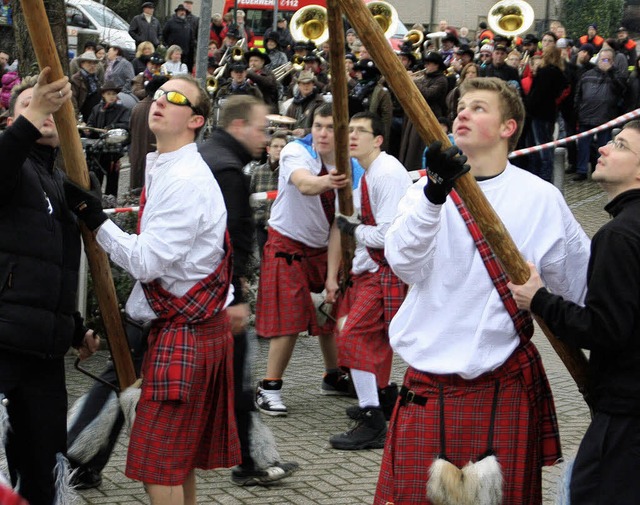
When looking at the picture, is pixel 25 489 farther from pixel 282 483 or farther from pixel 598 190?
pixel 598 190

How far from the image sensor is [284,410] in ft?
23.2

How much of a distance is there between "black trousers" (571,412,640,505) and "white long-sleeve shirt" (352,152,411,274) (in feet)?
10.1

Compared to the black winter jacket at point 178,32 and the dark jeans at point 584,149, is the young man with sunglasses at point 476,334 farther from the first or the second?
the black winter jacket at point 178,32

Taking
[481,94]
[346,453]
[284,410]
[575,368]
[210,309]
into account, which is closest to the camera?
[575,368]

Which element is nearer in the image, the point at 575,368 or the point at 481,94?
the point at 575,368

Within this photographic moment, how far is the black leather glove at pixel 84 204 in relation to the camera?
4301 mm

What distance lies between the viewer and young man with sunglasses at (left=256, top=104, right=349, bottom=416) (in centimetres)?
712

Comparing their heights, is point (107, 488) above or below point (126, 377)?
below

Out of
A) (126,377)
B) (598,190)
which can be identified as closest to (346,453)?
(126,377)

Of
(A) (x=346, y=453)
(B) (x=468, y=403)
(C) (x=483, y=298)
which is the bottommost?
(A) (x=346, y=453)

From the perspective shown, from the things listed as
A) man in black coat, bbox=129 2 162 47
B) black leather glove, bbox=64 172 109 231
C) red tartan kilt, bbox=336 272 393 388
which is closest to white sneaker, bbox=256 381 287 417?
red tartan kilt, bbox=336 272 393 388

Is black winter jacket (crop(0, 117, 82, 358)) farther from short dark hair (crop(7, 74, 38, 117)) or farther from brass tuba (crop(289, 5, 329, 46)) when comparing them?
brass tuba (crop(289, 5, 329, 46))

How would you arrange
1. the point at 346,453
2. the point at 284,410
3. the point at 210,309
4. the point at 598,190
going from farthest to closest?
the point at 598,190 < the point at 284,410 < the point at 346,453 < the point at 210,309

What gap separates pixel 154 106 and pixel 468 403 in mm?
1801
